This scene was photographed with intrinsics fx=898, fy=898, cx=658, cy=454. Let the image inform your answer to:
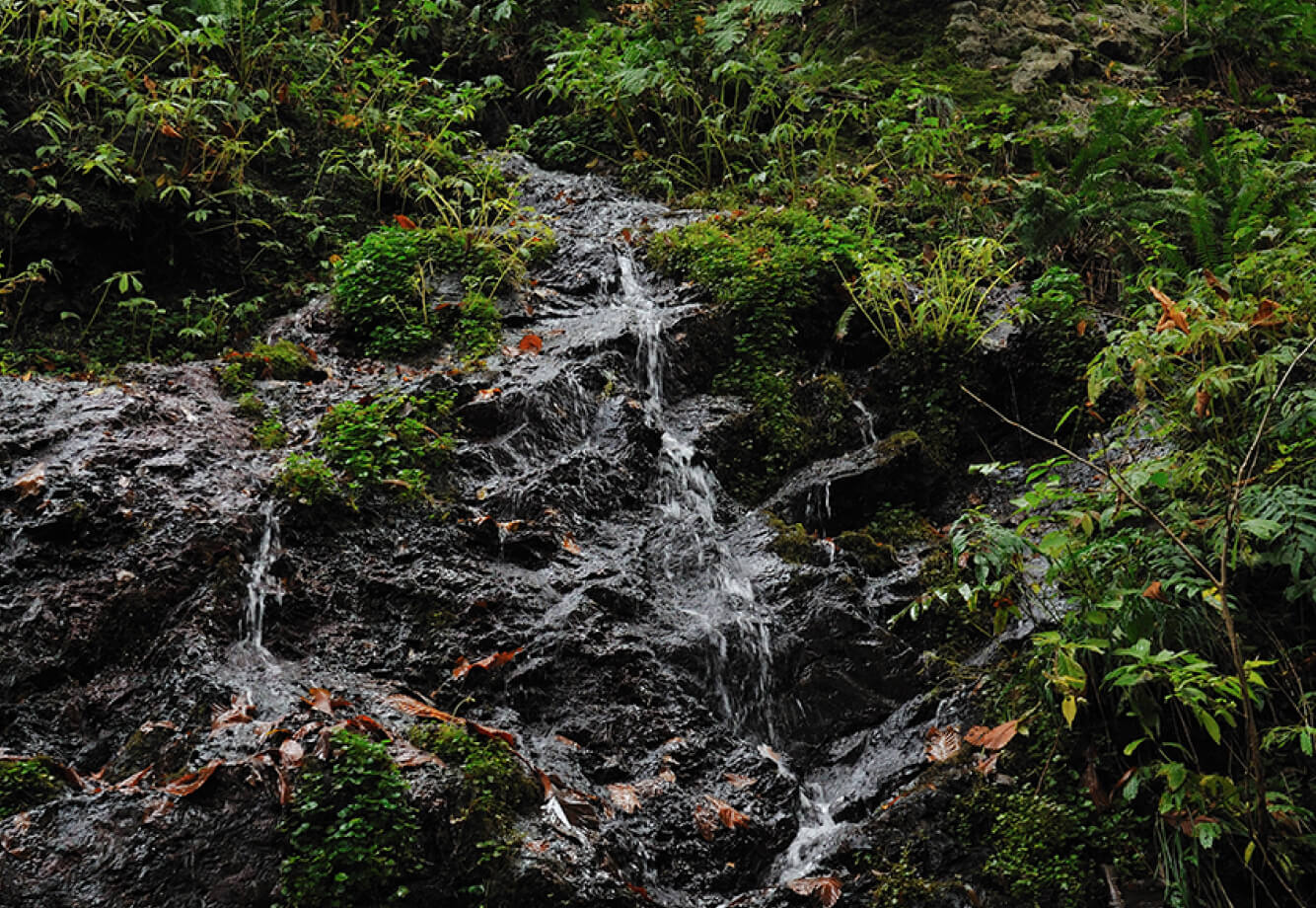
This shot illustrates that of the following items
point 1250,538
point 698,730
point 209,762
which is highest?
point 1250,538

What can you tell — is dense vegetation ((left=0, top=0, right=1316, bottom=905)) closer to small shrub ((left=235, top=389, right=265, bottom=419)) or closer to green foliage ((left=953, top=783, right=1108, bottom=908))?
green foliage ((left=953, top=783, right=1108, bottom=908))

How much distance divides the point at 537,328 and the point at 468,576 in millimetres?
2723

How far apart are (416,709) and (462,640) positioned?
63 cm

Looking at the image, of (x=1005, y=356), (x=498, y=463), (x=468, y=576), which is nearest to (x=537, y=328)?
(x=498, y=463)

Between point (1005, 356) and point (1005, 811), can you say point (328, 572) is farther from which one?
point (1005, 356)

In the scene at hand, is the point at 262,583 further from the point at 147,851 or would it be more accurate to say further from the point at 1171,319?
the point at 1171,319

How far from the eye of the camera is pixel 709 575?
17.3 ft

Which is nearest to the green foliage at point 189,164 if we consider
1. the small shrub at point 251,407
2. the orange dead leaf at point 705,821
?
the small shrub at point 251,407

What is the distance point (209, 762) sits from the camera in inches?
139

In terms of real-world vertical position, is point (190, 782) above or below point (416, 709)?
above

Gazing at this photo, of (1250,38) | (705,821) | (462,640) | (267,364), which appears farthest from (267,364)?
(1250,38)

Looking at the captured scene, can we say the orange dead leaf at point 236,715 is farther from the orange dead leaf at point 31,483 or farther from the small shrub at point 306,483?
the orange dead leaf at point 31,483

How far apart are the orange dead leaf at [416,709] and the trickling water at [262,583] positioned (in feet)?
2.48

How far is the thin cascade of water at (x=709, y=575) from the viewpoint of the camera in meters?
4.70
